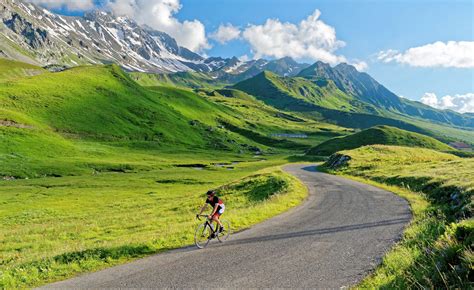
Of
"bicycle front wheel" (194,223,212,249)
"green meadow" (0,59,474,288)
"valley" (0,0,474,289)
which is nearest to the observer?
"valley" (0,0,474,289)

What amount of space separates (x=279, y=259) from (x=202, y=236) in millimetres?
6635

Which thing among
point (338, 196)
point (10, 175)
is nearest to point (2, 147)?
point (10, 175)

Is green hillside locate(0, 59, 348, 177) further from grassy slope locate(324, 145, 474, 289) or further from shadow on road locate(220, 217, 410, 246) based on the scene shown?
grassy slope locate(324, 145, 474, 289)

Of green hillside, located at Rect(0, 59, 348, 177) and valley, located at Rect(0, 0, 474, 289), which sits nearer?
valley, located at Rect(0, 0, 474, 289)

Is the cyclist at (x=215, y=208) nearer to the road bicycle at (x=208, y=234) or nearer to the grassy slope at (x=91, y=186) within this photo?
the road bicycle at (x=208, y=234)

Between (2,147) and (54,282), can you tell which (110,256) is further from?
(2,147)

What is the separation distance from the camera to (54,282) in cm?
1568

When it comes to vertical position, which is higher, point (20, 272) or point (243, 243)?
point (20, 272)

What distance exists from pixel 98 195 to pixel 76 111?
4736 inches

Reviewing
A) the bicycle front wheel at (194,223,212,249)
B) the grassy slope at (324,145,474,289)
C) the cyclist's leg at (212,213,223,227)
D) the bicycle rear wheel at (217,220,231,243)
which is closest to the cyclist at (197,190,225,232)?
the cyclist's leg at (212,213,223,227)

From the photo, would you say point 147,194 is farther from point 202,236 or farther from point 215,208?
point 215,208

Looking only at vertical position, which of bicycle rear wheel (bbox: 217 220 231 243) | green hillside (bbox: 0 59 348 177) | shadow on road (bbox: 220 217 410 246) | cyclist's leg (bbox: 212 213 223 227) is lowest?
shadow on road (bbox: 220 217 410 246)

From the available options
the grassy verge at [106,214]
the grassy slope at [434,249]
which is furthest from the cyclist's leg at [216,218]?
the grassy slope at [434,249]

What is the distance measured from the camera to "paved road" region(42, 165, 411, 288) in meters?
14.5
